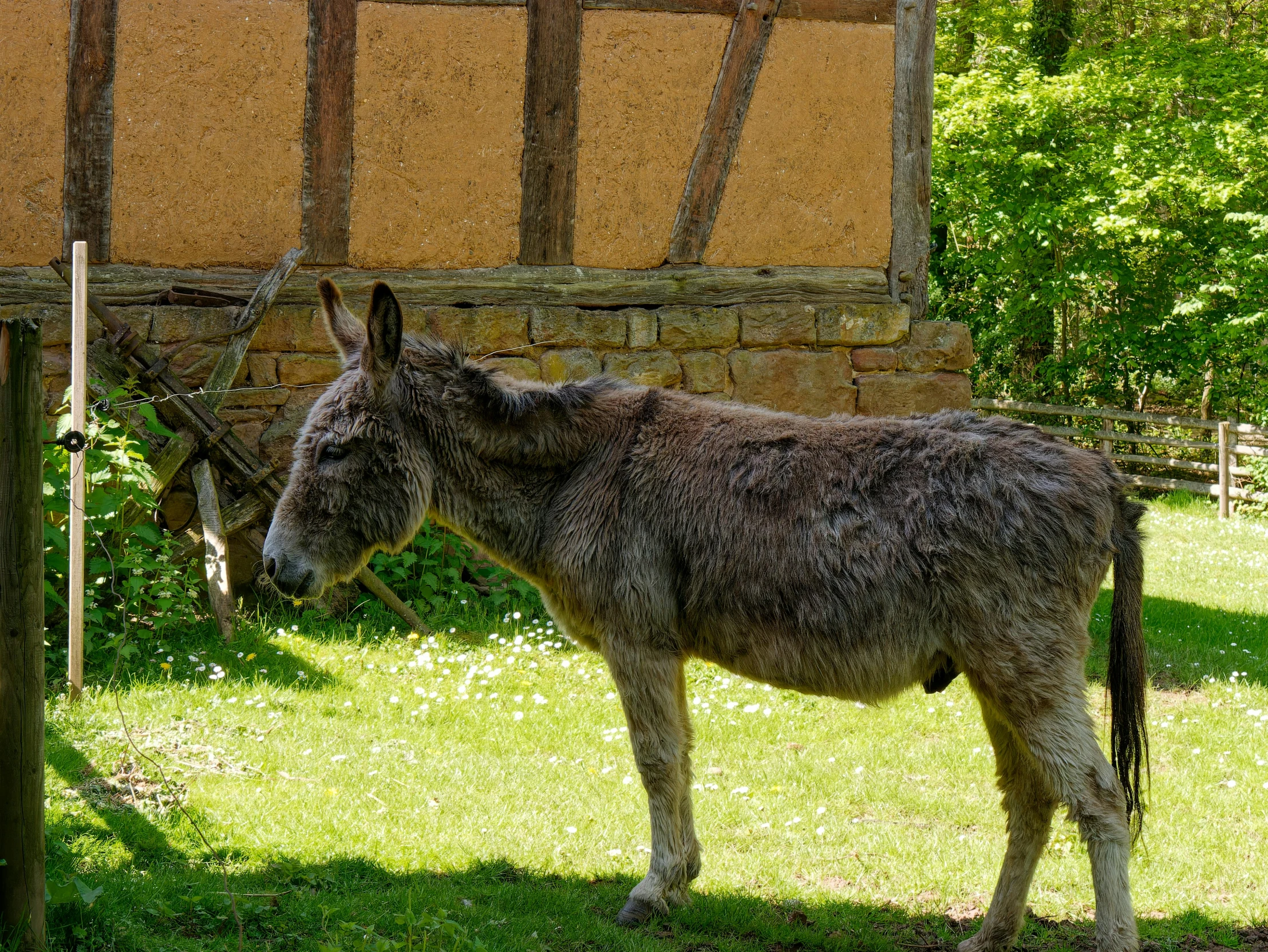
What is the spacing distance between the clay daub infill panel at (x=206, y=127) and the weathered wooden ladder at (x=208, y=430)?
50 cm

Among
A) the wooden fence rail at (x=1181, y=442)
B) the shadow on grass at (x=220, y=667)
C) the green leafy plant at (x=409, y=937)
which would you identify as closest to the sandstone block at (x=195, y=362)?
the shadow on grass at (x=220, y=667)

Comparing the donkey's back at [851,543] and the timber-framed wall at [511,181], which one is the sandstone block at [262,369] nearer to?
the timber-framed wall at [511,181]

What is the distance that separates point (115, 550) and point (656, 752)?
189 inches

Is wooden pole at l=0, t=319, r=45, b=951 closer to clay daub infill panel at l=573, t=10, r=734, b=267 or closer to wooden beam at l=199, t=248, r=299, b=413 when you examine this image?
wooden beam at l=199, t=248, r=299, b=413

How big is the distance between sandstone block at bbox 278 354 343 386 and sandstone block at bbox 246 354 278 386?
0.04 metres

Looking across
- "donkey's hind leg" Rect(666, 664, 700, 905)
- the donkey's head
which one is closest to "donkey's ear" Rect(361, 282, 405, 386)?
the donkey's head

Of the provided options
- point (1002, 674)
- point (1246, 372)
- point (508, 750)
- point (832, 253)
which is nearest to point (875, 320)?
point (832, 253)

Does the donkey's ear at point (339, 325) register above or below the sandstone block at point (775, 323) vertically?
below

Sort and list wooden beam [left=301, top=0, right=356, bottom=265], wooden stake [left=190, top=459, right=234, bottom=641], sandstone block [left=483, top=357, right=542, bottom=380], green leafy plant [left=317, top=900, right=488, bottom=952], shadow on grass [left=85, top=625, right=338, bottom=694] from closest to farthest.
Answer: green leafy plant [left=317, top=900, right=488, bottom=952], shadow on grass [left=85, top=625, right=338, bottom=694], wooden stake [left=190, top=459, right=234, bottom=641], wooden beam [left=301, top=0, right=356, bottom=265], sandstone block [left=483, top=357, right=542, bottom=380]

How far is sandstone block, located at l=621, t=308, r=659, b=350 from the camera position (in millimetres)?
8789

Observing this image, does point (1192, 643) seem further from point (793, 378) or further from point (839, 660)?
point (839, 660)

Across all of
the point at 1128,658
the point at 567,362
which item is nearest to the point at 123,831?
the point at 1128,658

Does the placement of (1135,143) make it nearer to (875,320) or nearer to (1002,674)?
(875,320)

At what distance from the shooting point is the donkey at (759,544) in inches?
152
